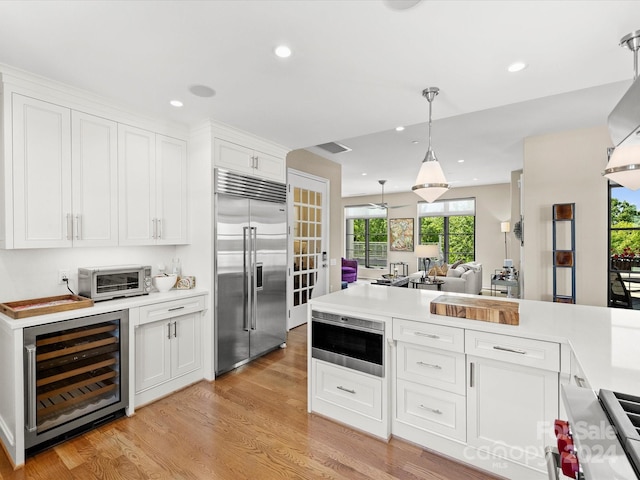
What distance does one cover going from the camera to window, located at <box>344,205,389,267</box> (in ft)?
34.0

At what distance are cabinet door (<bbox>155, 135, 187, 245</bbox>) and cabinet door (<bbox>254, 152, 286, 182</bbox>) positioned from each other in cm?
80

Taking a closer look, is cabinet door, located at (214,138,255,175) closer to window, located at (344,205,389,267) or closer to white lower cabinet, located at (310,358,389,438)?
white lower cabinet, located at (310,358,389,438)

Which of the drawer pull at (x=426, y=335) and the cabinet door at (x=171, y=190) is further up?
the cabinet door at (x=171, y=190)

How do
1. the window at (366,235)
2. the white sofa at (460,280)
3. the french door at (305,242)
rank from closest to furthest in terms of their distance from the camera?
the french door at (305,242) → the white sofa at (460,280) → the window at (366,235)

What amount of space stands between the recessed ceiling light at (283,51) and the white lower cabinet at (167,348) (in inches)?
86.8

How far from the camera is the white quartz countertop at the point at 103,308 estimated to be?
6.50ft

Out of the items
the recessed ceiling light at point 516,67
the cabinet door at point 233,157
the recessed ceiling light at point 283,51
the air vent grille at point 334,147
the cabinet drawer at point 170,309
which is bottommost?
the cabinet drawer at point 170,309

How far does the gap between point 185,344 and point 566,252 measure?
477cm

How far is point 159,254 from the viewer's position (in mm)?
3281

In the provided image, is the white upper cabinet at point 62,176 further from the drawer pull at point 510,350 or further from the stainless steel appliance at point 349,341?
the drawer pull at point 510,350

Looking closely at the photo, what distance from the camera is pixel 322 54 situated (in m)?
1.96

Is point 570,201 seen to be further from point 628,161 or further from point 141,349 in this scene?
point 141,349

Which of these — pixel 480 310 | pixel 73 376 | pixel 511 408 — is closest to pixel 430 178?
pixel 480 310

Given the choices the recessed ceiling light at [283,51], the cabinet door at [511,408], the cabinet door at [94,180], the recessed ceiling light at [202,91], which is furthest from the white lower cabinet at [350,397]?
the recessed ceiling light at [202,91]
